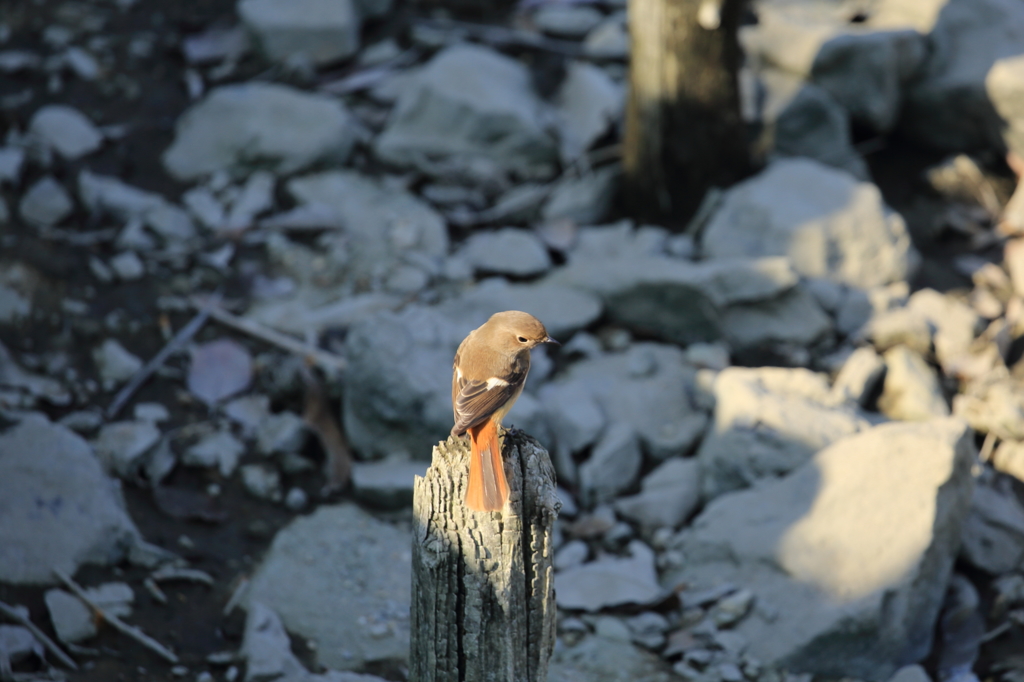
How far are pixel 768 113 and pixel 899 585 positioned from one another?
393cm

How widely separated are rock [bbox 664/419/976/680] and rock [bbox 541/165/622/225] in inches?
106

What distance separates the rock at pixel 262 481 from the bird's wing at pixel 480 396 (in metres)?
1.86

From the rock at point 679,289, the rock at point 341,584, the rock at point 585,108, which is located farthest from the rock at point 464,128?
the rock at point 341,584

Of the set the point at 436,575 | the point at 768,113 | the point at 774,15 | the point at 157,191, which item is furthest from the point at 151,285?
the point at 774,15

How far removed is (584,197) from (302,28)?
2.64 meters

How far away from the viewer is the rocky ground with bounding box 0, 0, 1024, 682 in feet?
12.7

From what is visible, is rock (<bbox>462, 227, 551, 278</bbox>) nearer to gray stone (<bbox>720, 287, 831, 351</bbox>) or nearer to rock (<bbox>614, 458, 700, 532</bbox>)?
gray stone (<bbox>720, 287, 831, 351</bbox>)

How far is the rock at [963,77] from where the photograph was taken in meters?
6.57

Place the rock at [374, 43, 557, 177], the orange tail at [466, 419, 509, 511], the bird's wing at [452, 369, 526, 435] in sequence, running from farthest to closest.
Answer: the rock at [374, 43, 557, 177] < the bird's wing at [452, 369, 526, 435] < the orange tail at [466, 419, 509, 511]

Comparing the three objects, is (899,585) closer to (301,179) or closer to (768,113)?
(768,113)

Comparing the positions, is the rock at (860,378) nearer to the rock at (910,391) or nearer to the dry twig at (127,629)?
the rock at (910,391)

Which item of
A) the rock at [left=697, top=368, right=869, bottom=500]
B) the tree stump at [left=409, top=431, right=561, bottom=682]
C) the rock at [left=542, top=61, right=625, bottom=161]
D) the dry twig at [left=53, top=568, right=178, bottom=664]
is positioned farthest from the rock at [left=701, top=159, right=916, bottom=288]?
the dry twig at [left=53, top=568, right=178, bottom=664]

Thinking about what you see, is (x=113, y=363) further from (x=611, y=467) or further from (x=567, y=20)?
(x=567, y=20)

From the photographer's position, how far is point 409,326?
4855mm
